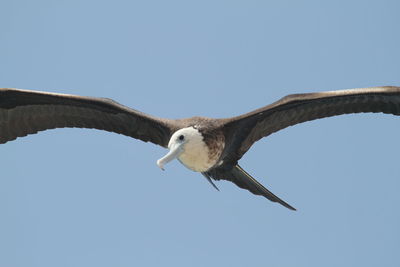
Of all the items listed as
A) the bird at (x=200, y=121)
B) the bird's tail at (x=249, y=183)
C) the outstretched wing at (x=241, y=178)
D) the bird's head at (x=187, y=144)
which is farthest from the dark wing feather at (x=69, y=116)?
the bird's tail at (x=249, y=183)

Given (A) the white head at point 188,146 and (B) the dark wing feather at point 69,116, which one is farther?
(B) the dark wing feather at point 69,116

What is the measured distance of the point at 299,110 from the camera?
33.6 ft

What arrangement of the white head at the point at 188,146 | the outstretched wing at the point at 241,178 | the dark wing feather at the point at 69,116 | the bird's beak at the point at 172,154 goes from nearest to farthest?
the bird's beak at the point at 172,154 → the white head at the point at 188,146 → the dark wing feather at the point at 69,116 → the outstretched wing at the point at 241,178

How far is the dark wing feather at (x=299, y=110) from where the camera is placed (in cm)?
986

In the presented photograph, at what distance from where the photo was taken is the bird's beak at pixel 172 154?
9.63 m

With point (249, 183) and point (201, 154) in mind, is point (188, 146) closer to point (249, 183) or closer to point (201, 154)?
point (201, 154)

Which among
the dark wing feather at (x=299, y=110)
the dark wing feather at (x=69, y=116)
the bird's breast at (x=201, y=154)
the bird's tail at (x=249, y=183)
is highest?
the dark wing feather at (x=69, y=116)

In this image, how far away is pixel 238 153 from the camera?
10.5 m

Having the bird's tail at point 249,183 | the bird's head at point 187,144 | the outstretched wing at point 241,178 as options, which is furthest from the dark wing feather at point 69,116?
the bird's tail at point 249,183

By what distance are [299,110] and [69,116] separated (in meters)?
2.62

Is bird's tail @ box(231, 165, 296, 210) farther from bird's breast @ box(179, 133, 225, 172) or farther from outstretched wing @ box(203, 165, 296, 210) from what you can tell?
bird's breast @ box(179, 133, 225, 172)

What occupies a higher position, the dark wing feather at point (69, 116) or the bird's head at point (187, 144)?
the dark wing feather at point (69, 116)

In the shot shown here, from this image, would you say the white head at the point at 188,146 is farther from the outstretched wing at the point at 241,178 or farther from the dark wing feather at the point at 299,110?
the outstretched wing at the point at 241,178

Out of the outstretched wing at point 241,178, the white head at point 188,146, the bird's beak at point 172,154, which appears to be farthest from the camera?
the outstretched wing at point 241,178
